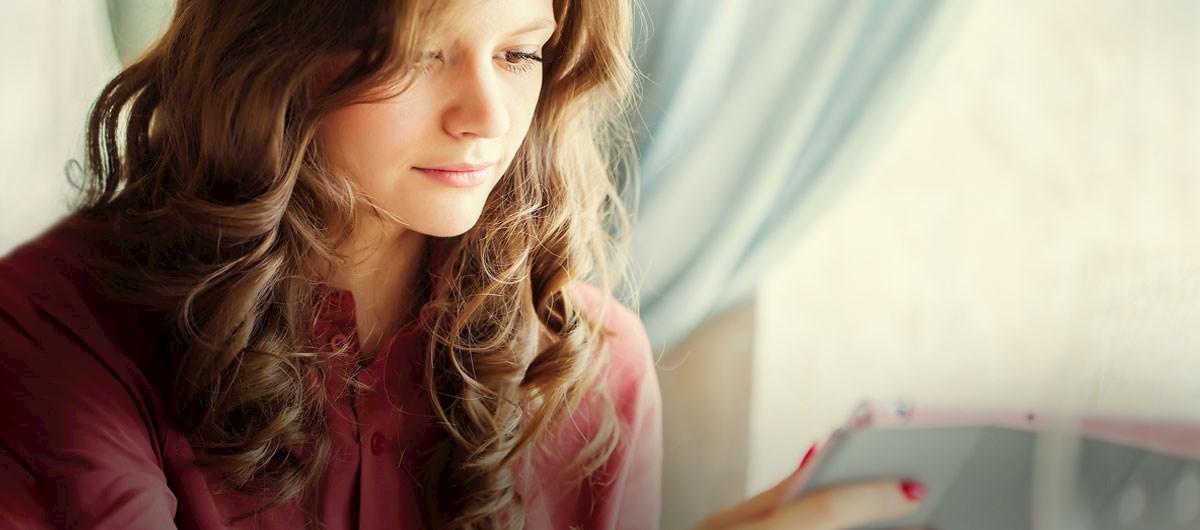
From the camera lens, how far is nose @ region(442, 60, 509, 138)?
2.18 feet

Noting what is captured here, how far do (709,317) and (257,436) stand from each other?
354 mm

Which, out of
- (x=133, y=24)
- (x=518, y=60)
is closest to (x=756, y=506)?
(x=518, y=60)

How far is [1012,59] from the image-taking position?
2.33ft

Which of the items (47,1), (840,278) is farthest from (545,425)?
(47,1)

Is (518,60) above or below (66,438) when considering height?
above

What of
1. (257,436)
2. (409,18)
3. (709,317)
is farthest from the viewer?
(709,317)

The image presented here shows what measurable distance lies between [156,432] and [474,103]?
1.04ft

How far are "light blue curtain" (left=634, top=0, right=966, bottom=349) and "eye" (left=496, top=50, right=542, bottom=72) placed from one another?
11 centimetres

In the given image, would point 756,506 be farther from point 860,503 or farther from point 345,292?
point 345,292

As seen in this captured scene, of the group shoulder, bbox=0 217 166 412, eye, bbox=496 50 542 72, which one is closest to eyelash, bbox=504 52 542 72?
eye, bbox=496 50 542 72

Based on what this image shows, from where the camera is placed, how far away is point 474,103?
2.19 feet

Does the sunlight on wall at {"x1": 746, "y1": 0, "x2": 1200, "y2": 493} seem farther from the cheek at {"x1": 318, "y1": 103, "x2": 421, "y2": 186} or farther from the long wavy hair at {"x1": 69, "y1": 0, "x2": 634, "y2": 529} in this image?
the cheek at {"x1": 318, "y1": 103, "x2": 421, "y2": 186}

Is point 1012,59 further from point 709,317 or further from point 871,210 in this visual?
point 709,317

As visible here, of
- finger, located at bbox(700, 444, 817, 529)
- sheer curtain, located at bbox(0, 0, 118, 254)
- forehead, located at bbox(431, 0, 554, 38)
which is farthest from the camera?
sheer curtain, located at bbox(0, 0, 118, 254)
